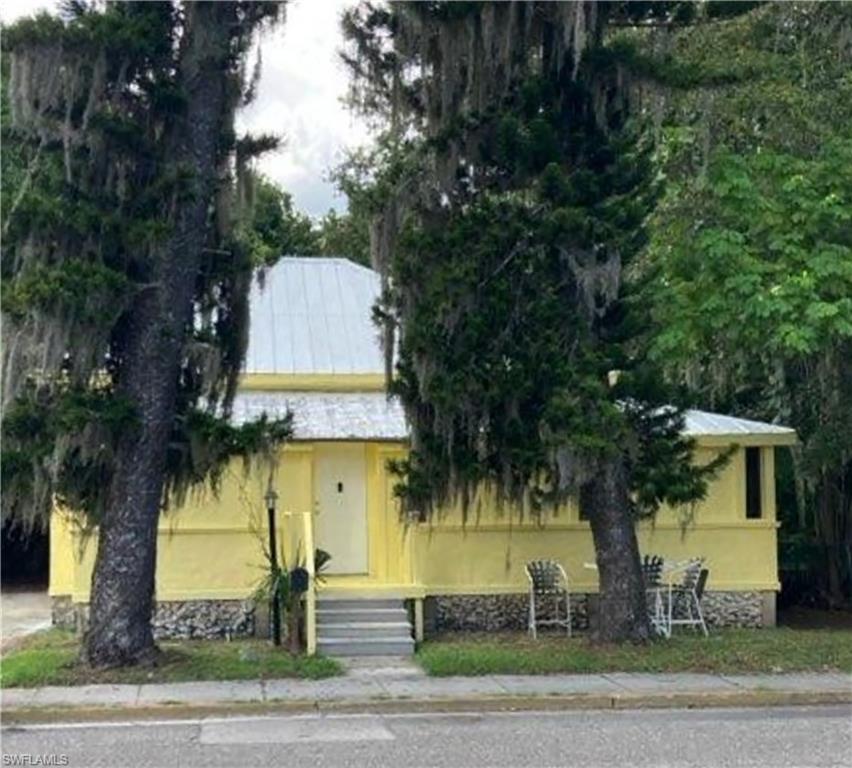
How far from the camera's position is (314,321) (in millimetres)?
19266

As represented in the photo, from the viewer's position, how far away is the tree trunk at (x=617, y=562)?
45.0ft

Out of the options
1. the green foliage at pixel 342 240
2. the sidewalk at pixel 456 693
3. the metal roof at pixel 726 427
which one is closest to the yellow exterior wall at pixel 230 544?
the sidewalk at pixel 456 693

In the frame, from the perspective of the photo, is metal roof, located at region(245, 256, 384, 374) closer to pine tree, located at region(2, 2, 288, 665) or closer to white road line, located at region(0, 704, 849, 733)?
pine tree, located at region(2, 2, 288, 665)

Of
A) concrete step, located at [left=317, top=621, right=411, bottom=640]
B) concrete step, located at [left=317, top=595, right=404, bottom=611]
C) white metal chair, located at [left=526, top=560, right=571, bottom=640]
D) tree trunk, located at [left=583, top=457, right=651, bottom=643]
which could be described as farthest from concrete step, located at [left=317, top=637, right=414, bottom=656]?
tree trunk, located at [left=583, top=457, right=651, bottom=643]

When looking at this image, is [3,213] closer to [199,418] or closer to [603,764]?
[199,418]

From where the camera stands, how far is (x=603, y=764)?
850 centimetres

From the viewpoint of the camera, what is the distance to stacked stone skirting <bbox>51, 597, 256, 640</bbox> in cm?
1549

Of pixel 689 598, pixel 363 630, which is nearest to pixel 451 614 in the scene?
pixel 363 630

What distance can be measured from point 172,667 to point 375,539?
435 centimetres

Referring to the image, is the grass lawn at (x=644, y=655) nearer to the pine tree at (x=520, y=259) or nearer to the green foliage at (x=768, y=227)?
the pine tree at (x=520, y=259)

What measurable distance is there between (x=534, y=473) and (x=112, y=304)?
4.77 metres

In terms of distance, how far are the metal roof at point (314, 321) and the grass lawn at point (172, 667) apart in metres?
4.89

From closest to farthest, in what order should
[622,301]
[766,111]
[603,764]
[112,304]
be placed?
[603,764]
[112,304]
[622,301]
[766,111]

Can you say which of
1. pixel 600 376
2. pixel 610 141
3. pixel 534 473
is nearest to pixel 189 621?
pixel 534 473
